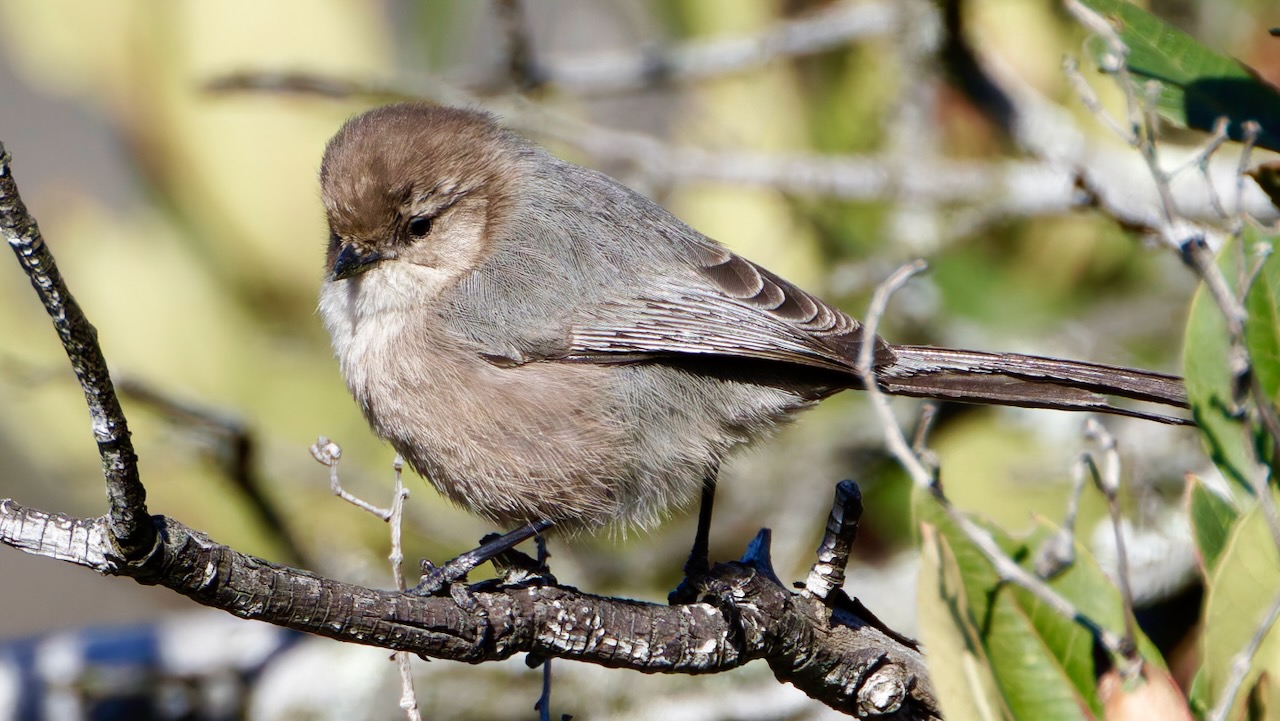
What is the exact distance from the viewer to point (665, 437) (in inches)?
112

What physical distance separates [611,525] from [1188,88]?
5.26 ft

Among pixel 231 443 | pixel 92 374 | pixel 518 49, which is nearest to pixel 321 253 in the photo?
pixel 518 49

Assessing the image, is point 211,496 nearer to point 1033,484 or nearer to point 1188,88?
point 1033,484

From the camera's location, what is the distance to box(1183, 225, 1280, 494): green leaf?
177cm

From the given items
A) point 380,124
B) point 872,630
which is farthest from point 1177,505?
point 380,124

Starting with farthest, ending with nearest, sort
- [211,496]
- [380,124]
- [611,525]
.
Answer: [211,496] < [380,124] < [611,525]

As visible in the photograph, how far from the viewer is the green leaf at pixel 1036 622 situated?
1.74 m

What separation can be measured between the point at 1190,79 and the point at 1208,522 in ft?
3.12

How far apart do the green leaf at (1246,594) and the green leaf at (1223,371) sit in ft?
0.43

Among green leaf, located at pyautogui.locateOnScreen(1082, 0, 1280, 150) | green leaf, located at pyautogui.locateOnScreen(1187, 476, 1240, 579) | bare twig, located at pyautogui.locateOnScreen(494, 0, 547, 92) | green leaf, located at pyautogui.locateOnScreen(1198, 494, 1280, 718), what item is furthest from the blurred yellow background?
green leaf, located at pyautogui.locateOnScreen(1198, 494, 1280, 718)

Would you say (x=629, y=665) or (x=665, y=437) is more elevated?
(x=665, y=437)

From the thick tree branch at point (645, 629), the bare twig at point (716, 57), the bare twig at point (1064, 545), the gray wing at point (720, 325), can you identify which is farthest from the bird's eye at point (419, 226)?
the bare twig at point (1064, 545)

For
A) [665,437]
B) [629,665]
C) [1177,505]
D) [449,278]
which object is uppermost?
[449,278]

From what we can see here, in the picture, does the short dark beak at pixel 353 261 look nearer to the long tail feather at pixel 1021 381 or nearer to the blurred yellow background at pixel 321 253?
the long tail feather at pixel 1021 381
